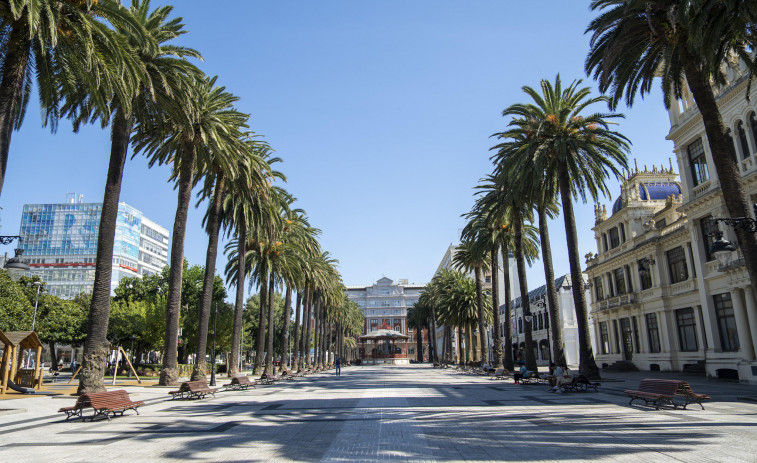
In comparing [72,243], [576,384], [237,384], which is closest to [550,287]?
[576,384]

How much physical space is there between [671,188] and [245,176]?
37832 millimetres

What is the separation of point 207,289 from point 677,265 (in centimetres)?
3327

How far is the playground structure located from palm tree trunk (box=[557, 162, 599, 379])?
88.6 feet

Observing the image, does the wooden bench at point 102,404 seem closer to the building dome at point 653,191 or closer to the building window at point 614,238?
the building dome at point 653,191

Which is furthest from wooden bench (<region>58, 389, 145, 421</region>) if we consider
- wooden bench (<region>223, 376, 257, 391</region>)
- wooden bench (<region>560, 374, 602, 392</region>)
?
wooden bench (<region>560, 374, 602, 392</region>)

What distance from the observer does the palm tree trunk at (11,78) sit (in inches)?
551

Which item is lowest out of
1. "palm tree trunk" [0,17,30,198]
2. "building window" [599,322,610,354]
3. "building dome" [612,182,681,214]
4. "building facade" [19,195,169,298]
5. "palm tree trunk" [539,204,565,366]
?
"building window" [599,322,610,354]

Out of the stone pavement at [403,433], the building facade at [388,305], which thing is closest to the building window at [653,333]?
the stone pavement at [403,433]

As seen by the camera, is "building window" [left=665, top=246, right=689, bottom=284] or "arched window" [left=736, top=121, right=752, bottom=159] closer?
"arched window" [left=736, top=121, right=752, bottom=159]

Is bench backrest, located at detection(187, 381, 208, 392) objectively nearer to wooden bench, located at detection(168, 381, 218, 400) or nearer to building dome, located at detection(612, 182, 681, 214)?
wooden bench, located at detection(168, 381, 218, 400)

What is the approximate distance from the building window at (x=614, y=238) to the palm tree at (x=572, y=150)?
19.4 metres

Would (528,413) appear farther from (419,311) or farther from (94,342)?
(419,311)

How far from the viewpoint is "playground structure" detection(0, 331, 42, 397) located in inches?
847

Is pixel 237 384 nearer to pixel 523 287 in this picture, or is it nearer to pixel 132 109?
pixel 132 109
